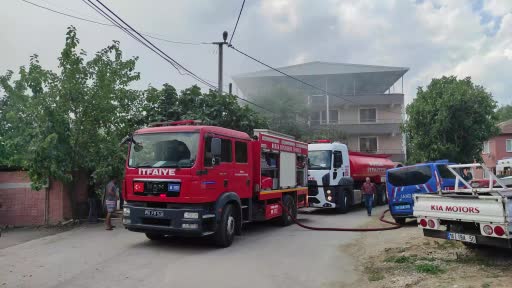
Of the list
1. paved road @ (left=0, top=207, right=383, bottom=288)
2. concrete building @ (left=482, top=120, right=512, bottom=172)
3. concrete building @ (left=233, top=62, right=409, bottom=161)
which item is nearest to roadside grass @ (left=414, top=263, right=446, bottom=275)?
paved road @ (left=0, top=207, right=383, bottom=288)

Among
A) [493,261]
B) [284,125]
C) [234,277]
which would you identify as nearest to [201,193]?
[234,277]

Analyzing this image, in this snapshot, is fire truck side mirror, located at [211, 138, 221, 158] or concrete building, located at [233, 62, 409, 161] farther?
concrete building, located at [233, 62, 409, 161]

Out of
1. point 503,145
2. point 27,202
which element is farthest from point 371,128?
point 27,202

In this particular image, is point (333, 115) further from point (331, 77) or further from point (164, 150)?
point (164, 150)

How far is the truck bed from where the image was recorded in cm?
707

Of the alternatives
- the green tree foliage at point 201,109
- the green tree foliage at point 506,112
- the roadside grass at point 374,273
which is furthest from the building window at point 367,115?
the green tree foliage at point 506,112

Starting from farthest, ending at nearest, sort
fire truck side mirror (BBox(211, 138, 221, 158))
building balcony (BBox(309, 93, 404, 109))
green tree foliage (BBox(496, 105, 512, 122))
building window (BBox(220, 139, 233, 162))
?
green tree foliage (BBox(496, 105, 512, 122))
building balcony (BBox(309, 93, 404, 109))
building window (BBox(220, 139, 233, 162))
fire truck side mirror (BBox(211, 138, 221, 158))

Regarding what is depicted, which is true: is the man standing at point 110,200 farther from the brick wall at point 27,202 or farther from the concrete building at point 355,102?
the concrete building at point 355,102

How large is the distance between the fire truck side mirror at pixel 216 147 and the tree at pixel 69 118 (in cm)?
511

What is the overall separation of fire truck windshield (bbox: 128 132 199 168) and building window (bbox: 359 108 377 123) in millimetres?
35197

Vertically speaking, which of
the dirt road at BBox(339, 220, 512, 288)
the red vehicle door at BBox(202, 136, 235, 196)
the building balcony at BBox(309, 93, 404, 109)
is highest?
the building balcony at BBox(309, 93, 404, 109)

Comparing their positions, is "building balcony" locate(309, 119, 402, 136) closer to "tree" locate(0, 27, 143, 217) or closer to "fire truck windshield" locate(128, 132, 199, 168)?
"tree" locate(0, 27, 143, 217)

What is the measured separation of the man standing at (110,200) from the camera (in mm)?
12805

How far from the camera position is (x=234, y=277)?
7379 mm
